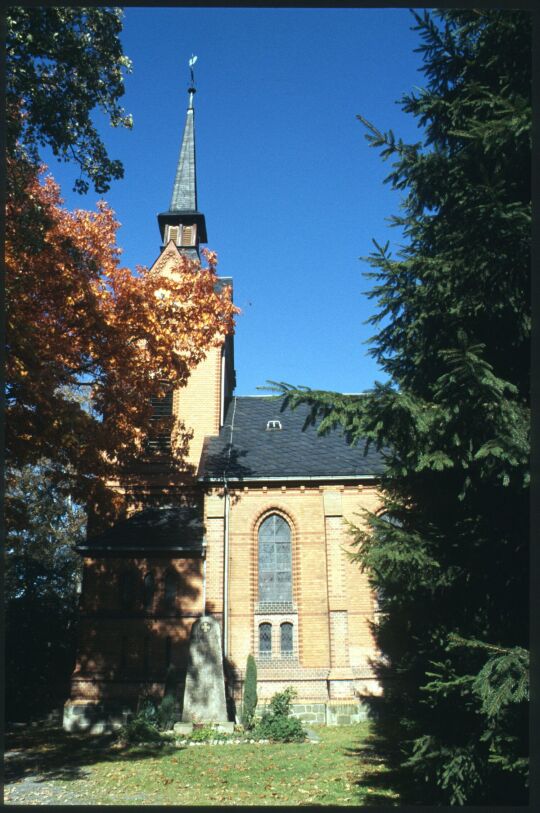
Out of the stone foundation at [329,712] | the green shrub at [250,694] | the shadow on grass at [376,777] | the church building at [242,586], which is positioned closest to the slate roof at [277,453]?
the church building at [242,586]

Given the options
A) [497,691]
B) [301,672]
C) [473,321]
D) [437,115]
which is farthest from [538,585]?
[301,672]

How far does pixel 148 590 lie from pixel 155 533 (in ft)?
5.58

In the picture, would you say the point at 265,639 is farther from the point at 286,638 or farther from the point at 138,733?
the point at 138,733

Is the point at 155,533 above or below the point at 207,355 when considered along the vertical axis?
below

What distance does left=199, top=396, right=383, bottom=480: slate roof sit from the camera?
65.0 ft

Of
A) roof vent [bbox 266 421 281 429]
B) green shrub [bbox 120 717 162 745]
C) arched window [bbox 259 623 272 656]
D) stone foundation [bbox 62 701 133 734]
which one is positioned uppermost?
roof vent [bbox 266 421 281 429]

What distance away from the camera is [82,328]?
12.5 m

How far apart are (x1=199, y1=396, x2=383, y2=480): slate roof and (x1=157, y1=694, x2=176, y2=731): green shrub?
20.5 ft

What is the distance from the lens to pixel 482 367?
649cm

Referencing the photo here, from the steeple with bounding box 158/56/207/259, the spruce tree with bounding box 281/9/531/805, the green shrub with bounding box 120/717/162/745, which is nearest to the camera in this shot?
the spruce tree with bounding box 281/9/531/805

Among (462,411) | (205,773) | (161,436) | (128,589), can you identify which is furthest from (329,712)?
(462,411)

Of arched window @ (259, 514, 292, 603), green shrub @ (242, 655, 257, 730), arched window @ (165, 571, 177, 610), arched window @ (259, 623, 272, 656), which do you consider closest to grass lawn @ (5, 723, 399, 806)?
green shrub @ (242, 655, 257, 730)

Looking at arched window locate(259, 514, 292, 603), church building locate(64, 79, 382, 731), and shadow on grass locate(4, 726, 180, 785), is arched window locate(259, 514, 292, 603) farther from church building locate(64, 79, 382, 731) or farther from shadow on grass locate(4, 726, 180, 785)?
shadow on grass locate(4, 726, 180, 785)

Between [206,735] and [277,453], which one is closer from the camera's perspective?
[206,735]
